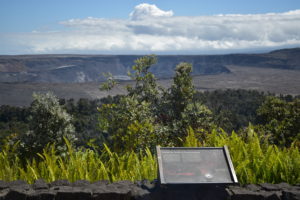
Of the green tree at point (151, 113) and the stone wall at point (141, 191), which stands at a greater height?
the green tree at point (151, 113)

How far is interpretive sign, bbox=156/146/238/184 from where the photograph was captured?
4066 millimetres

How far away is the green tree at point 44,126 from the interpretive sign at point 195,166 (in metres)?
2.62

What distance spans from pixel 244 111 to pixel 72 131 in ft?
62.9

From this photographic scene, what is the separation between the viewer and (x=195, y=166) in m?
4.25

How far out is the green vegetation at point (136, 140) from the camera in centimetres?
522

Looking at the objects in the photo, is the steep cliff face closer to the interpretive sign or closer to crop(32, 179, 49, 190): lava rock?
crop(32, 179, 49, 190): lava rock

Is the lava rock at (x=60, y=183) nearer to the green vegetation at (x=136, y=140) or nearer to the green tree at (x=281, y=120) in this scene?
the green vegetation at (x=136, y=140)

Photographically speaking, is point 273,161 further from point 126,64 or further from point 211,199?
point 126,64

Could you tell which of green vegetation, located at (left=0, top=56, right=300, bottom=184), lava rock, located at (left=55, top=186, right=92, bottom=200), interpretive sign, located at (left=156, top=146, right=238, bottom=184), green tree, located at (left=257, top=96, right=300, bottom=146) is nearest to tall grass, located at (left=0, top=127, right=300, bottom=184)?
green vegetation, located at (left=0, top=56, right=300, bottom=184)

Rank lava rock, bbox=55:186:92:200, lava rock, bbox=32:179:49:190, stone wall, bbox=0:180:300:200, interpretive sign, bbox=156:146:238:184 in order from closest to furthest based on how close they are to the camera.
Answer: interpretive sign, bbox=156:146:238:184 < stone wall, bbox=0:180:300:200 < lava rock, bbox=55:186:92:200 < lava rock, bbox=32:179:49:190

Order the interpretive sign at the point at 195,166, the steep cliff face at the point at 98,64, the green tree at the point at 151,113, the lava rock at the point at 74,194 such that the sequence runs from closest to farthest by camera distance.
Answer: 1. the interpretive sign at the point at 195,166
2. the lava rock at the point at 74,194
3. the green tree at the point at 151,113
4. the steep cliff face at the point at 98,64

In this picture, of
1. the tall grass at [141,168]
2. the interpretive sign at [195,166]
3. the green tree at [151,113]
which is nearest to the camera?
the interpretive sign at [195,166]

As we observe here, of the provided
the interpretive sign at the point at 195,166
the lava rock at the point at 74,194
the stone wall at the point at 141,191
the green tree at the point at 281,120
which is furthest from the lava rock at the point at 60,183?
the green tree at the point at 281,120

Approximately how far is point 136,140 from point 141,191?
82.2 inches
